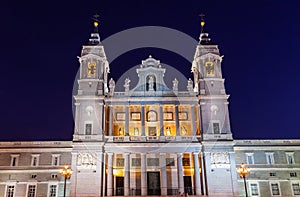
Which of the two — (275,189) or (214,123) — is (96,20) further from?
(275,189)

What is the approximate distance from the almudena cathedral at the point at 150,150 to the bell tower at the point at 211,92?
16 cm

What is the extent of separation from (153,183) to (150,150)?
4931 millimetres

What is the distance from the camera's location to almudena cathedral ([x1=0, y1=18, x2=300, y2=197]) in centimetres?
4994

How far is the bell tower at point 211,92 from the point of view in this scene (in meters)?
52.2

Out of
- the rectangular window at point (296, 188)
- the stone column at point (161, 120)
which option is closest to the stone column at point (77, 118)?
the stone column at point (161, 120)

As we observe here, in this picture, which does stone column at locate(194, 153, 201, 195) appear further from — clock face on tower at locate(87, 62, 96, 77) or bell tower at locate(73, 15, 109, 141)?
clock face on tower at locate(87, 62, 96, 77)

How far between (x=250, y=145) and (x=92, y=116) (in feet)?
80.6

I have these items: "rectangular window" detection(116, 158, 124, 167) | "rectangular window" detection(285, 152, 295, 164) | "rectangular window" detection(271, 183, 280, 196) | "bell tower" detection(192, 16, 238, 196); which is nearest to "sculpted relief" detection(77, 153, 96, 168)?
"rectangular window" detection(116, 158, 124, 167)

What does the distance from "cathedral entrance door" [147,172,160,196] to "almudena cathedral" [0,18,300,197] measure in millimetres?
148

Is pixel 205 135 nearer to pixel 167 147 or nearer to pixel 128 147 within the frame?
pixel 167 147

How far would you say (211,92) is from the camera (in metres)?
54.9

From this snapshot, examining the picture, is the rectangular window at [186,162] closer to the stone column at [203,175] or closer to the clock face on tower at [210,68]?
the stone column at [203,175]

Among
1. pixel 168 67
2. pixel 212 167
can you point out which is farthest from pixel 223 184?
pixel 168 67

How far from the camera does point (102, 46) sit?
5819cm
